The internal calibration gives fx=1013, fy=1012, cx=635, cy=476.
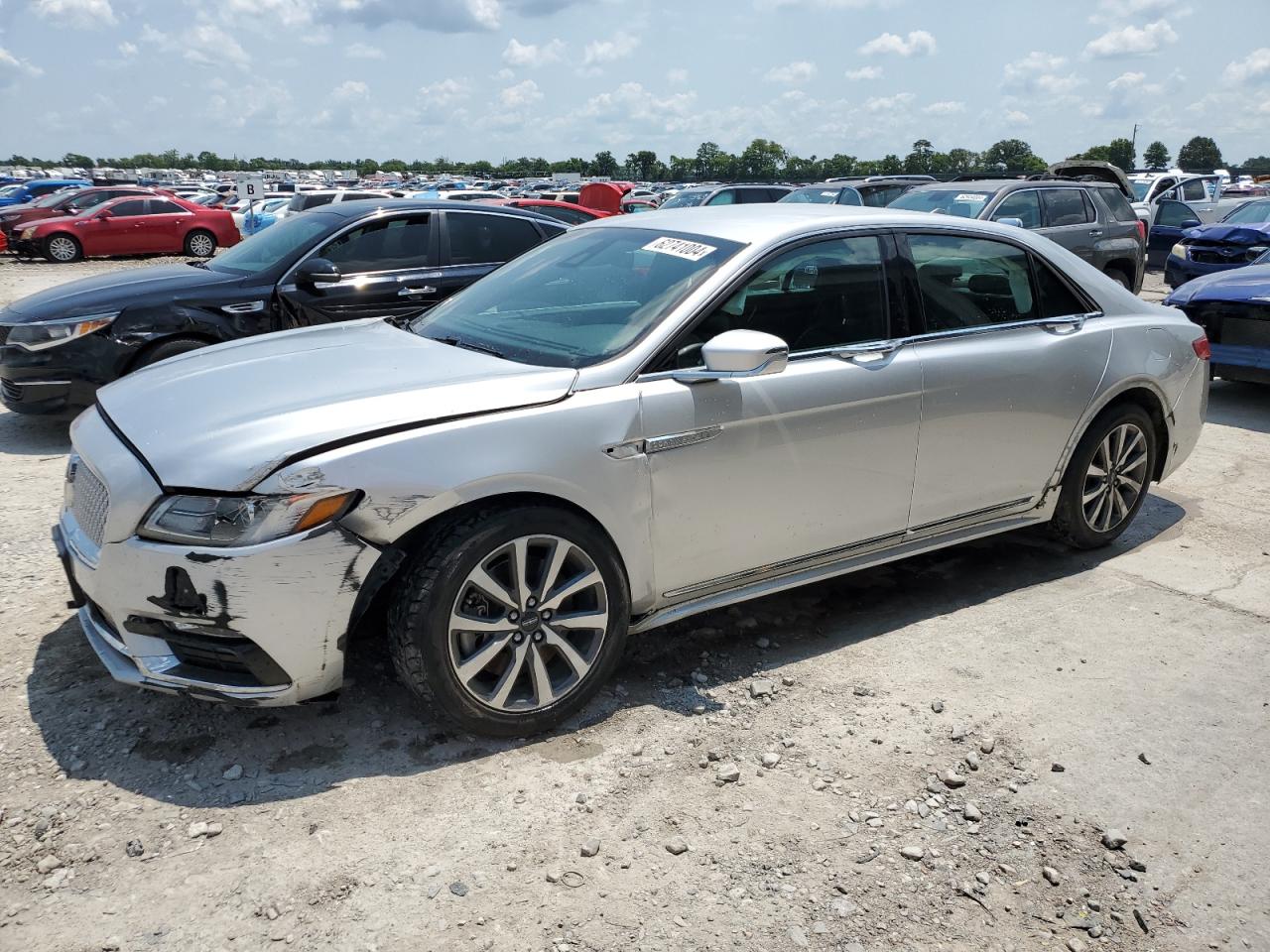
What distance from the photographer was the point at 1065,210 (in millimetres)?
12109

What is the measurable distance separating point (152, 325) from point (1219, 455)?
7228 mm

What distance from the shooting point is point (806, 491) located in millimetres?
3732

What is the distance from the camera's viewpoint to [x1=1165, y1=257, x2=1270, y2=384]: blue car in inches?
305

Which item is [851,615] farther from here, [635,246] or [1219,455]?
[1219,455]

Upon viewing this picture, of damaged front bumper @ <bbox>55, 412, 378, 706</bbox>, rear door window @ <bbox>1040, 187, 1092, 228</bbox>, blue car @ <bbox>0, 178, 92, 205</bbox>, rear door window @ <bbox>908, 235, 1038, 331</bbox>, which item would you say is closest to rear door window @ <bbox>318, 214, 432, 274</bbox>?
rear door window @ <bbox>908, 235, 1038, 331</bbox>

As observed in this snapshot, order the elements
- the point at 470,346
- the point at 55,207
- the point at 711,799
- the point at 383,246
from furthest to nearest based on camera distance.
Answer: the point at 55,207 → the point at 383,246 → the point at 470,346 → the point at 711,799

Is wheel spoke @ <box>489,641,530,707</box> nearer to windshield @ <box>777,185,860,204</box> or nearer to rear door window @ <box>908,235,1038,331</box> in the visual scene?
rear door window @ <box>908,235,1038,331</box>

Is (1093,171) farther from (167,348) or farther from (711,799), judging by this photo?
(711,799)

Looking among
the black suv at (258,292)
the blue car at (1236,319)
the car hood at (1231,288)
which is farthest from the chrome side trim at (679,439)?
the car hood at (1231,288)

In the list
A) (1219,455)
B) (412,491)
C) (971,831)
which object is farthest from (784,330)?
(1219,455)

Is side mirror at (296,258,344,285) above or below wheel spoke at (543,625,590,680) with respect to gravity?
above

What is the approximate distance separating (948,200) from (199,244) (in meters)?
Answer: 18.2

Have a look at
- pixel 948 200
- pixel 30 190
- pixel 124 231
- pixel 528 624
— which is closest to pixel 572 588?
pixel 528 624

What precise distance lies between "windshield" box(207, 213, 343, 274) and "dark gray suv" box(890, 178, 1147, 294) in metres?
7.07
